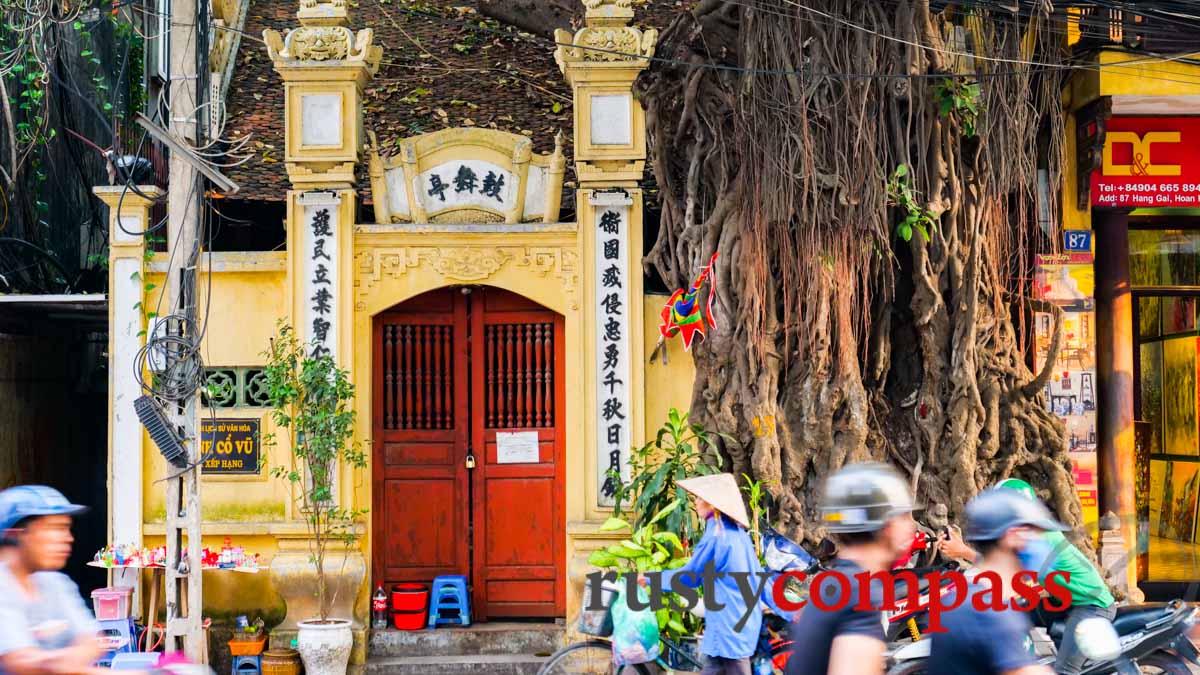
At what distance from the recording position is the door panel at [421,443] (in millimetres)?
10070

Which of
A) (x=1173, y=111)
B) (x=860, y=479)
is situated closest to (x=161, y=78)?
(x=1173, y=111)

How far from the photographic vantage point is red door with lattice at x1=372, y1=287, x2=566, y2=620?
33.0ft

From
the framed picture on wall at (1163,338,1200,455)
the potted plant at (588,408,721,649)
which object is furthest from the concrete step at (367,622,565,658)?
the framed picture on wall at (1163,338,1200,455)

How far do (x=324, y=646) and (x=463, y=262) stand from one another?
2950 millimetres

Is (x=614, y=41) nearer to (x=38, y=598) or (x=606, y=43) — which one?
(x=606, y=43)

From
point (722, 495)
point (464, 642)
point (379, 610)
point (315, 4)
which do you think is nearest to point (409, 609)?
point (379, 610)

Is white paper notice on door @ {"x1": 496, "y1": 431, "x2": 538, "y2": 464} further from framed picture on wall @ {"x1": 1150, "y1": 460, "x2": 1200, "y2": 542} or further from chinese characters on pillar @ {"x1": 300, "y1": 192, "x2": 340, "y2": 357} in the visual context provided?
framed picture on wall @ {"x1": 1150, "y1": 460, "x2": 1200, "y2": 542}

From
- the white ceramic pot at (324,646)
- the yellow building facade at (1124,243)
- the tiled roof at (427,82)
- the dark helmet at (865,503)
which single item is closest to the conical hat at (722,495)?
the dark helmet at (865,503)

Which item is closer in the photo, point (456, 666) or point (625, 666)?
point (625, 666)

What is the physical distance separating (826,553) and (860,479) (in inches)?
220

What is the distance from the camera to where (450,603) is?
391 inches

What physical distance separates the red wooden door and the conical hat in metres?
3.37

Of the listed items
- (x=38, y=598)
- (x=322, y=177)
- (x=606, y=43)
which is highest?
(x=606, y=43)

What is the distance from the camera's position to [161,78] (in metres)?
13.8
